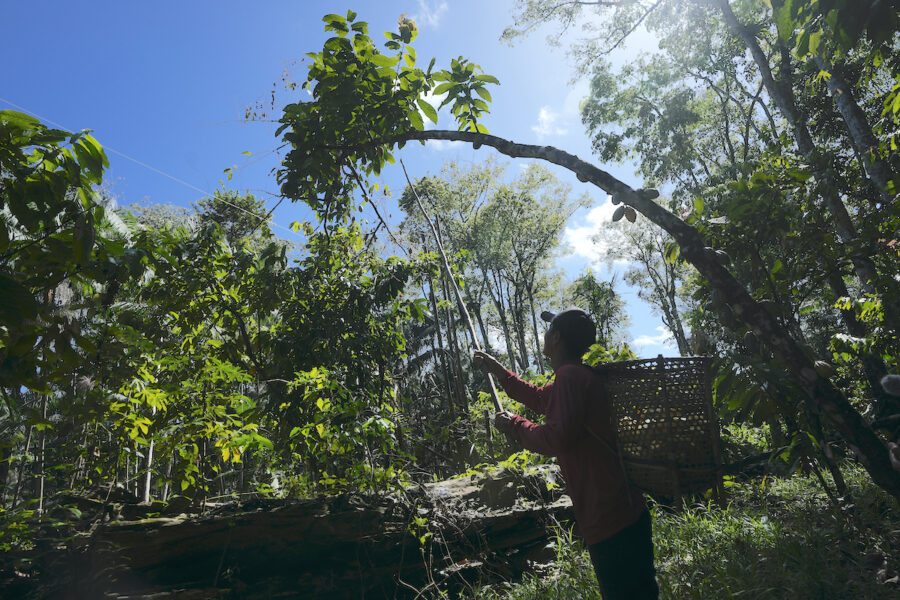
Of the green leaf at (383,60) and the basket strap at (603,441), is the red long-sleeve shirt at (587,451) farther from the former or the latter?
the green leaf at (383,60)

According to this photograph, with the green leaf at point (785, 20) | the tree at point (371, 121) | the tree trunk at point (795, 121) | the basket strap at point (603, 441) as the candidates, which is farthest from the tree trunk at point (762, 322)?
the tree trunk at point (795, 121)

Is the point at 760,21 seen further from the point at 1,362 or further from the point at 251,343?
the point at 1,362

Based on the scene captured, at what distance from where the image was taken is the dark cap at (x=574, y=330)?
2.14m

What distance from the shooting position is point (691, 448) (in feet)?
6.11

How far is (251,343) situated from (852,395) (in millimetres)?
7246

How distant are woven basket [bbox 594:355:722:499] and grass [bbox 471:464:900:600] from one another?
1.29 meters

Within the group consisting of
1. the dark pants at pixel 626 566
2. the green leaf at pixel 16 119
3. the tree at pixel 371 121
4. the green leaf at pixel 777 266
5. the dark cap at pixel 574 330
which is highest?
the tree at pixel 371 121

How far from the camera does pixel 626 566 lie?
1.88m

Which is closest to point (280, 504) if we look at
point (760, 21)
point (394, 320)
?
point (394, 320)

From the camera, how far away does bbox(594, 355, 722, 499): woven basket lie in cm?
185

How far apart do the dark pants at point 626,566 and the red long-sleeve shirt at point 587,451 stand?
39 mm

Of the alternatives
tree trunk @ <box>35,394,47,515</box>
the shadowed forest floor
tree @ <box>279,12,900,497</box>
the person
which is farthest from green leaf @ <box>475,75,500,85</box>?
the shadowed forest floor

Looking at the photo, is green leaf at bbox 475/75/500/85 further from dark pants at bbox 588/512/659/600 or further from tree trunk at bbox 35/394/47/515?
tree trunk at bbox 35/394/47/515

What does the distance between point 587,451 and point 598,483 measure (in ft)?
0.43
